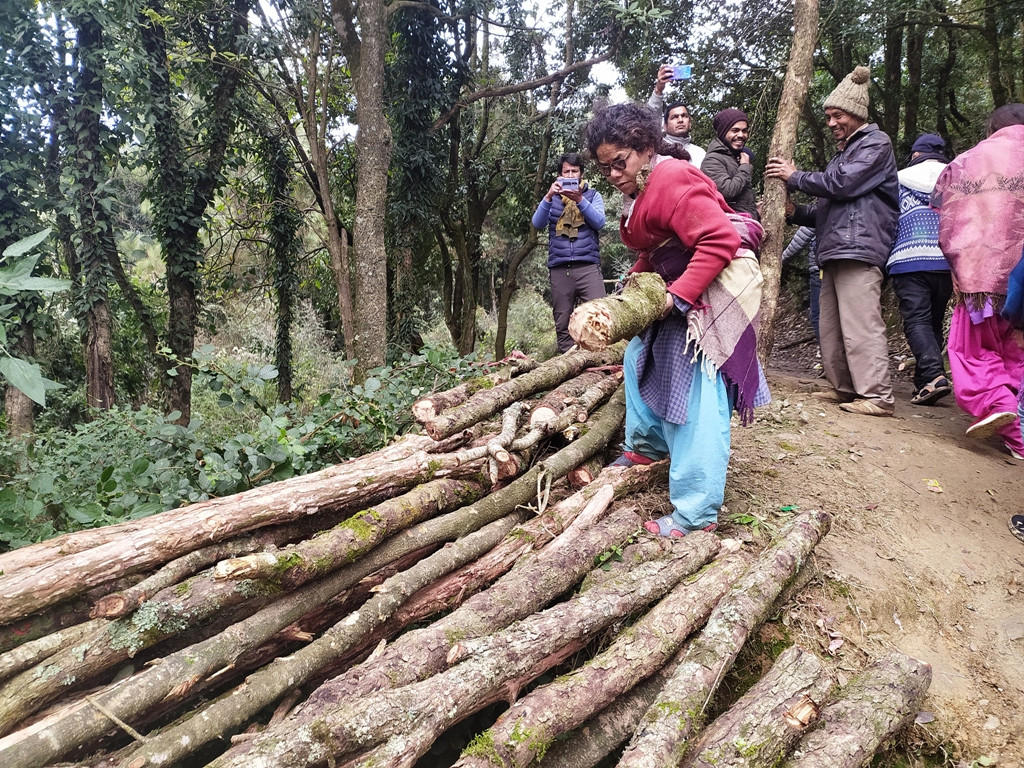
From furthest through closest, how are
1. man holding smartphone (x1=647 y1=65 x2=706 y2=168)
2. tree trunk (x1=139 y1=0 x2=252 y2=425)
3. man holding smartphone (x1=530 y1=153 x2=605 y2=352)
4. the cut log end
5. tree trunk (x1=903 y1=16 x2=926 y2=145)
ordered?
tree trunk (x1=903 y1=16 x2=926 y2=145), tree trunk (x1=139 y1=0 x2=252 y2=425), man holding smartphone (x1=530 y1=153 x2=605 y2=352), man holding smartphone (x1=647 y1=65 x2=706 y2=168), the cut log end

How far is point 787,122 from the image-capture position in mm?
4422

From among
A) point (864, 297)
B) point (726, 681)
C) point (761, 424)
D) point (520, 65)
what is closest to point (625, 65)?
point (520, 65)

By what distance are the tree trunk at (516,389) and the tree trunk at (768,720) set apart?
1958 mm

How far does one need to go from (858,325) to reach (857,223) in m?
0.78

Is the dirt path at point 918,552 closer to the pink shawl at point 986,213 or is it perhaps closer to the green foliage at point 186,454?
the pink shawl at point 986,213

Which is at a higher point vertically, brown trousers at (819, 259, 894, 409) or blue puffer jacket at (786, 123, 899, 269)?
blue puffer jacket at (786, 123, 899, 269)

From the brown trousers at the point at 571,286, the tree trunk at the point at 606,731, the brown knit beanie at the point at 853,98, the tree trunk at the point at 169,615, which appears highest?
the brown knit beanie at the point at 853,98

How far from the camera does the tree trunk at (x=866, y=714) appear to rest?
1.71m

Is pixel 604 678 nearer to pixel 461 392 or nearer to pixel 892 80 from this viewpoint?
pixel 461 392

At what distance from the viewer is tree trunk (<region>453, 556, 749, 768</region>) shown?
167cm

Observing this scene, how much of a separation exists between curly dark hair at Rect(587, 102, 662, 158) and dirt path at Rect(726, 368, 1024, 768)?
1.95m

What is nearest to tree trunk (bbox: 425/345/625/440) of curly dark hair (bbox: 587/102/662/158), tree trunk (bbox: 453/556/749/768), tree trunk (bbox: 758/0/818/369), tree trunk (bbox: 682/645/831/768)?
tree trunk (bbox: 758/0/818/369)

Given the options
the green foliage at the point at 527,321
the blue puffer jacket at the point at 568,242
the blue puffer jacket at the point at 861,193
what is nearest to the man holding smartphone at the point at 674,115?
the blue puffer jacket at the point at 861,193

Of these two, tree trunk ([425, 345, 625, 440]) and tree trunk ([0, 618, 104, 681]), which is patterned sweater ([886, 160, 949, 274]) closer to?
tree trunk ([425, 345, 625, 440])
